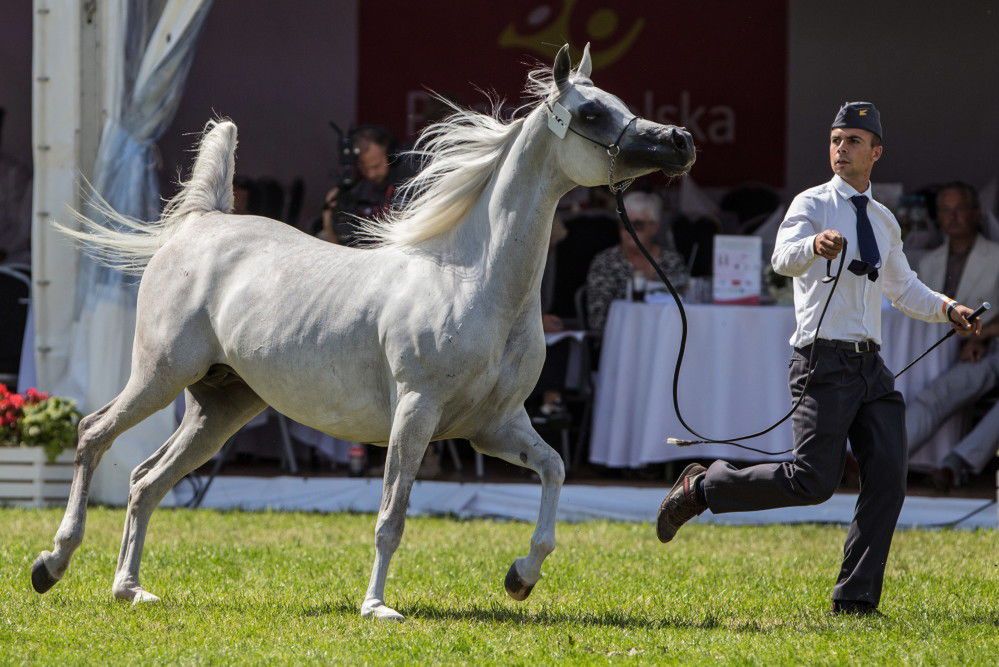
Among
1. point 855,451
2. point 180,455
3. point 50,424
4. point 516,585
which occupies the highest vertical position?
point 855,451

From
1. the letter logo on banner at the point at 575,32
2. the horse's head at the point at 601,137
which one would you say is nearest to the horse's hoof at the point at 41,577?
the horse's head at the point at 601,137

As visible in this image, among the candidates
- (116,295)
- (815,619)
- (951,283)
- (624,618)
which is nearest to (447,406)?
(624,618)

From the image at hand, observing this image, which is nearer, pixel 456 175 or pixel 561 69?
pixel 561 69

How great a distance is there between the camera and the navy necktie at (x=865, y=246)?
17.1 ft

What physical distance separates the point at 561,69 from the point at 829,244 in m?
1.11

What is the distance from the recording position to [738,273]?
31.1 ft

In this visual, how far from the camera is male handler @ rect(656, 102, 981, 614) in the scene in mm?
5332

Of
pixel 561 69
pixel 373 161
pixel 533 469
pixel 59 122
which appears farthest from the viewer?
pixel 373 161

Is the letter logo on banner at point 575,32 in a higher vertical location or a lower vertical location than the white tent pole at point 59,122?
higher

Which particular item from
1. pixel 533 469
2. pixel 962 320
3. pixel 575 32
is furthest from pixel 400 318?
pixel 575 32

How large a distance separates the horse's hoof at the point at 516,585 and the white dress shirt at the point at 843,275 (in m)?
1.33

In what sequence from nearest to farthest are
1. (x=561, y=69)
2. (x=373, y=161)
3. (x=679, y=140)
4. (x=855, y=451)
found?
(x=679, y=140), (x=561, y=69), (x=855, y=451), (x=373, y=161)

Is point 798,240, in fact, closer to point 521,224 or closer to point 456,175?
point 521,224

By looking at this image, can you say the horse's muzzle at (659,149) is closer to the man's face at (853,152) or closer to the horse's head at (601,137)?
the horse's head at (601,137)
